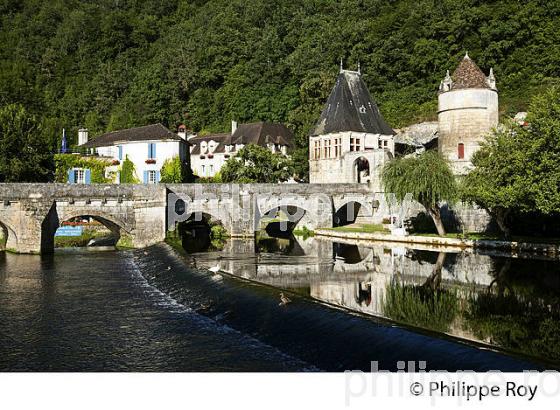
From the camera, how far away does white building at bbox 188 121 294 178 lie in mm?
60656

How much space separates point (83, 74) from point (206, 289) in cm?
8463

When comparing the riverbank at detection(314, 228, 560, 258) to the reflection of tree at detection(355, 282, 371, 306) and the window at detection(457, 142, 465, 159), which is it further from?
the reflection of tree at detection(355, 282, 371, 306)

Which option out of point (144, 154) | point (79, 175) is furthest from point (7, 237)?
point (144, 154)

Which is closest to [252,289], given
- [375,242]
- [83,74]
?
[375,242]

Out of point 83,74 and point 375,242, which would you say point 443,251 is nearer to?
point 375,242

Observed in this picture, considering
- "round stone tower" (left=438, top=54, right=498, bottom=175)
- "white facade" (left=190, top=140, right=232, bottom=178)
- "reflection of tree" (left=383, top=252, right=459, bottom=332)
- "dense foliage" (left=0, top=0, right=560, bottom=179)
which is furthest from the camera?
"white facade" (left=190, top=140, right=232, bottom=178)

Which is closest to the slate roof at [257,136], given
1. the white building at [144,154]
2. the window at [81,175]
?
the white building at [144,154]

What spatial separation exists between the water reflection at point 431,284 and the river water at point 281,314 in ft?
0.22

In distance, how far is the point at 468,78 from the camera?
43.6m

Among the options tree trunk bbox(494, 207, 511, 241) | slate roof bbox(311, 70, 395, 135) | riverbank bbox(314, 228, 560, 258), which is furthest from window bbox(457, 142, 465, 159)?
tree trunk bbox(494, 207, 511, 241)

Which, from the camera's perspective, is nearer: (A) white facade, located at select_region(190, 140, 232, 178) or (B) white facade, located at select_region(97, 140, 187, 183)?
(B) white facade, located at select_region(97, 140, 187, 183)

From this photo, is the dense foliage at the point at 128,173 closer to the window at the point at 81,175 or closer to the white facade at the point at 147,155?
the white facade at the point at 147,155

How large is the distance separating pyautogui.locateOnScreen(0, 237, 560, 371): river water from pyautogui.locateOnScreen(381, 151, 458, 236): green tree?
20.9ft

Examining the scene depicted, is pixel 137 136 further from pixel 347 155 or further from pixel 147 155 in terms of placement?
pixel 347 155
